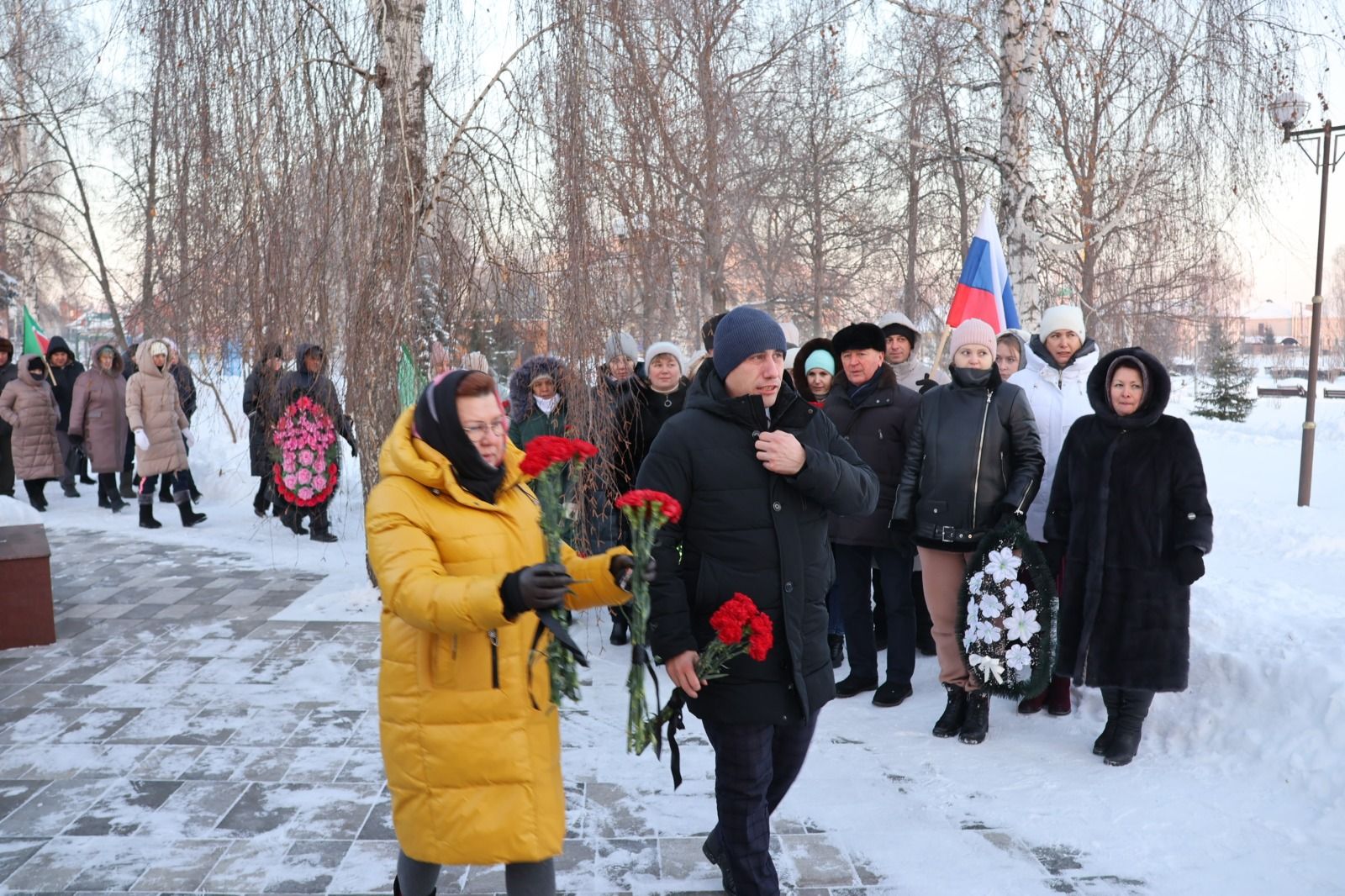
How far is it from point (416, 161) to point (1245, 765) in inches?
199

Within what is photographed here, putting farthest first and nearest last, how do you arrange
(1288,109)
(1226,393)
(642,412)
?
1. (1226,393)
2. (1288,109)
3. (642,412)

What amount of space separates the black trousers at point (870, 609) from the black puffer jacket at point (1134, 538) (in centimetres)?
93

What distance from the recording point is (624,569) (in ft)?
9.29

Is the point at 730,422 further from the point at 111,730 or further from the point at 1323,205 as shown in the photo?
the point at 1323,205

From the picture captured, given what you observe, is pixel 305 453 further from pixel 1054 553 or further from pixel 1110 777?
pixel 1110 777

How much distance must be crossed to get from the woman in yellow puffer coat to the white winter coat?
3.46m

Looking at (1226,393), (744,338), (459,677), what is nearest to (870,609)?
(744,338)

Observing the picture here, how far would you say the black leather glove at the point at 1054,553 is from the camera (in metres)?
5.12

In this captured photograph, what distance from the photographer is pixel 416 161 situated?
6.00m

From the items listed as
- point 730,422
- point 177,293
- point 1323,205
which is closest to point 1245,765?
point 730,422

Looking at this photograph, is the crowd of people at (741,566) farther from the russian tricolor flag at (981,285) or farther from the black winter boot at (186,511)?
the black winter boot at (186,511)

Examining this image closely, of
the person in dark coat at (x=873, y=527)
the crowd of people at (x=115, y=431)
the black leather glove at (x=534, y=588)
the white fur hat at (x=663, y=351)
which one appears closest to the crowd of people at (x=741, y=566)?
the black leather glove at (x=534, y=588)

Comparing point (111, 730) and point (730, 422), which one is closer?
point (730, 422)

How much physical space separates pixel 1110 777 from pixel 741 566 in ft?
7.77
